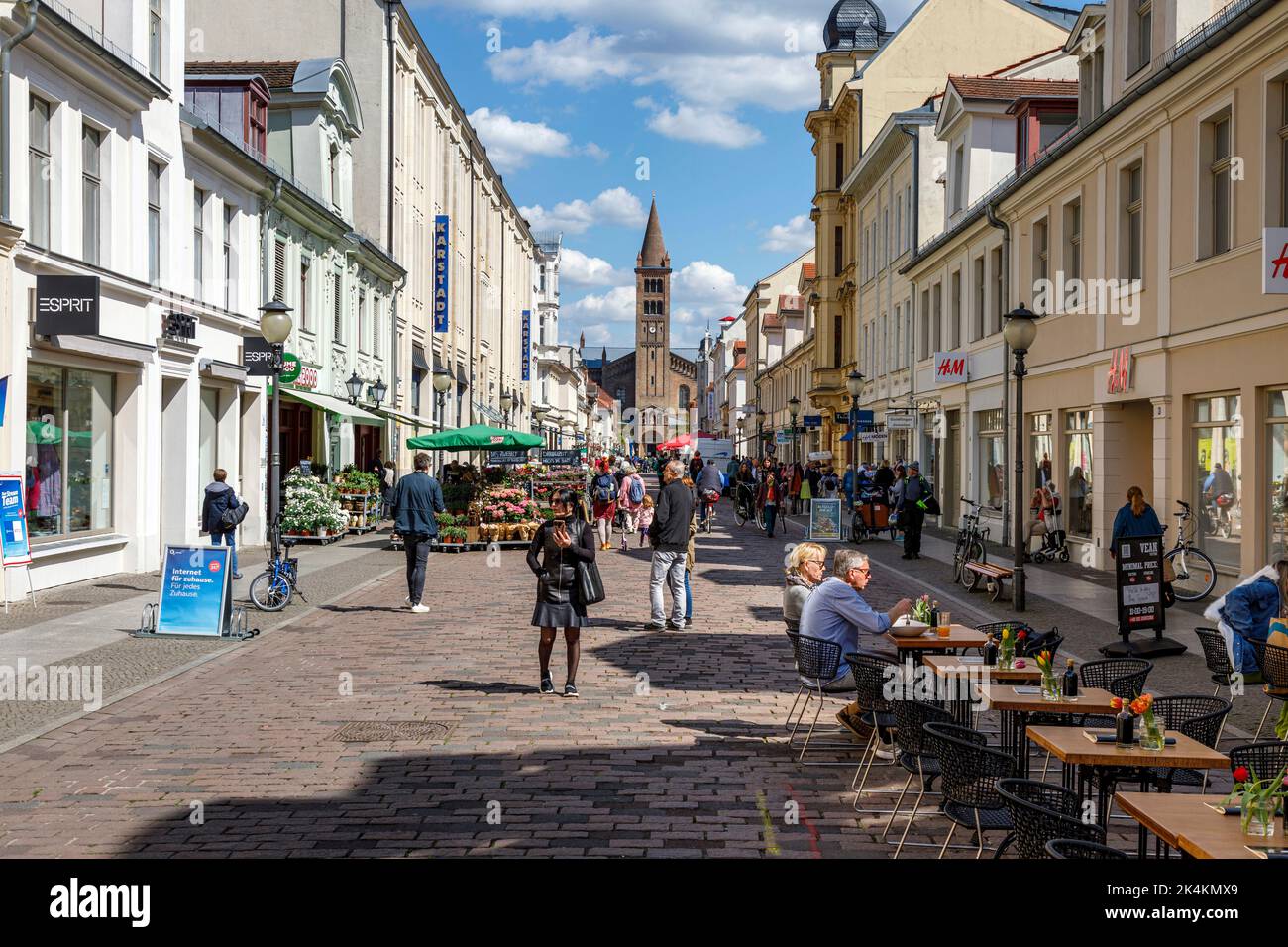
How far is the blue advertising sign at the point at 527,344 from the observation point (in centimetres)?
7662

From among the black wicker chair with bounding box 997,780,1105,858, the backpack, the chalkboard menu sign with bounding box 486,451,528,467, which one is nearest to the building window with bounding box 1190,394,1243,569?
the black wicker chair with bounding box 997,780,1105,858

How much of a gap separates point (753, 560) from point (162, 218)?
12.2 metres

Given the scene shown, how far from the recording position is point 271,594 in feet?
50.8

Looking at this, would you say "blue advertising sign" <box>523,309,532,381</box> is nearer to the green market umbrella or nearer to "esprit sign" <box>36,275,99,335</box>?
the green market umbrella

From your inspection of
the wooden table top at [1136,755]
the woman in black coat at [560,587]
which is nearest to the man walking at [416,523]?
the woman in black coat at [560,587]

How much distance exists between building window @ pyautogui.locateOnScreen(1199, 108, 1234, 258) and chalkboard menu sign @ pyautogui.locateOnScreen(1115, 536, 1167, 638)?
227 inches

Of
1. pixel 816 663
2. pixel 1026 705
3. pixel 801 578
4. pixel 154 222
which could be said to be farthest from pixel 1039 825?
pixel 154 222

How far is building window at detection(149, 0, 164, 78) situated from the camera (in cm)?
1944

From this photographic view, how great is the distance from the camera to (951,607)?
654 inches

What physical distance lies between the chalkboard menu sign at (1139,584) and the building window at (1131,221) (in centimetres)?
799

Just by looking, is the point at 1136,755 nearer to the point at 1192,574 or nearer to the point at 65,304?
A: the point at 1192,574

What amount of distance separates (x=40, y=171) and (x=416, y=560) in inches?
279

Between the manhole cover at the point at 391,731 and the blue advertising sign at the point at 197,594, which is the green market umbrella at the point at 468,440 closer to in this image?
the blue advertising sign at the point at 197,594

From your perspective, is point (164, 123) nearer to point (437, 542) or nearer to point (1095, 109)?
point (437, 542)
